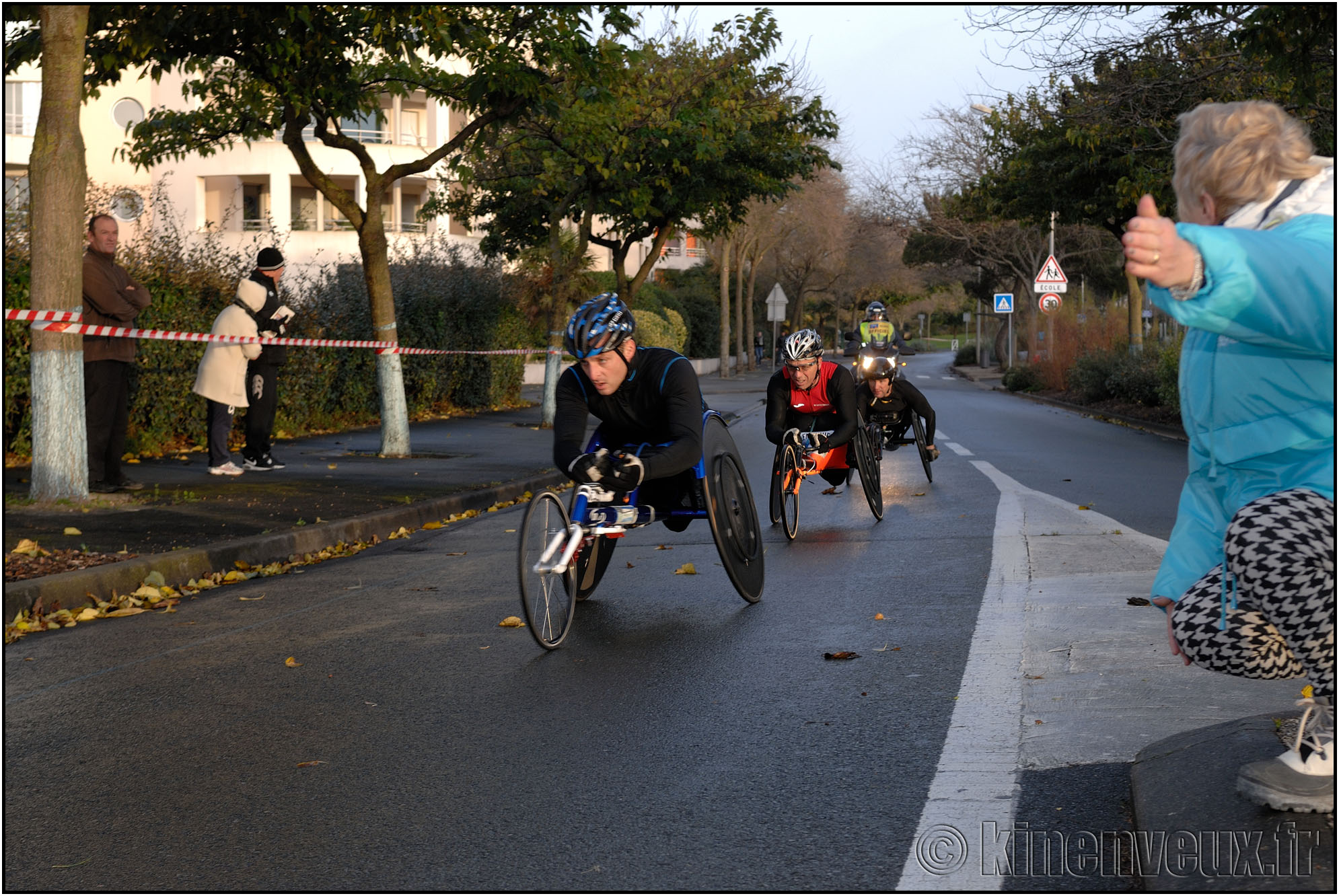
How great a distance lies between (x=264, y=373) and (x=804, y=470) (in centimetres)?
621

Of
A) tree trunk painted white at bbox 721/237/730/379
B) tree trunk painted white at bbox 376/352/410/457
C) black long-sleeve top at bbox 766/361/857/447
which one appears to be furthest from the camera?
tree trunk painted white at bbox 721/237/730/379

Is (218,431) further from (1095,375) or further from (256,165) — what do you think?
(256,165)

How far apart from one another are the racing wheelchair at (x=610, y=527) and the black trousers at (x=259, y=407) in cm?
697

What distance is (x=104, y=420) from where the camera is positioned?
1104cm

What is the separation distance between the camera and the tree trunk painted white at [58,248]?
9.66m

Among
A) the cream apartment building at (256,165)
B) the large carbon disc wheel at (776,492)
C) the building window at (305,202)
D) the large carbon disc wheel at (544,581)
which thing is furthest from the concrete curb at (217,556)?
the building window at (305,202)

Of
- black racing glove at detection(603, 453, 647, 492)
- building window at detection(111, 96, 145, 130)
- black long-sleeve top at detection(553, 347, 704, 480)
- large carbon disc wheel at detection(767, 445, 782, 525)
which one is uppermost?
building window at detection(111, 96, 145, 130)

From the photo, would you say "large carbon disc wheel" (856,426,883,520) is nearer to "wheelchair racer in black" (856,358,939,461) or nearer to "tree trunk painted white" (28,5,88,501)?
"wheelchair racer in black" (856,358,939,461)

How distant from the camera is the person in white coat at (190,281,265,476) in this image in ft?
41.2

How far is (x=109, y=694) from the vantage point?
538 centimetres

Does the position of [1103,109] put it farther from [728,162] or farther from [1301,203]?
[1301,203]

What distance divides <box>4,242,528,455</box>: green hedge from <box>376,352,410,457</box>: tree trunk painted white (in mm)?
2045

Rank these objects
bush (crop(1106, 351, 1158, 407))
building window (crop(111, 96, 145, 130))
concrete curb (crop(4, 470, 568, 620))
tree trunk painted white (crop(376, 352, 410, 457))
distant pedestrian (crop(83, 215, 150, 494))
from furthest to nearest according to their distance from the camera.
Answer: building window (crop(111, 96, 145, 130)), bush (crop(1106, 351, 1158, 407)), tree trunk painted white (crop(376, 352, 410, 457)), distant pedestrian (crop(83, 215, 150, 494)), concrete curb (crop(4, 470, 568, 620))

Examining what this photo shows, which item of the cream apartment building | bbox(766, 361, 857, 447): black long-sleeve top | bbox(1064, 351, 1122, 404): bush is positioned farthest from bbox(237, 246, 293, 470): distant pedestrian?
the cream apartment building
